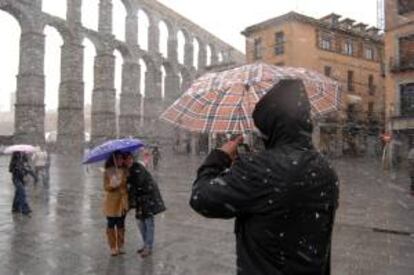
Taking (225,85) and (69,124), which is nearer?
(225,85)

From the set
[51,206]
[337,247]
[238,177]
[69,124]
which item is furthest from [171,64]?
[238,177]

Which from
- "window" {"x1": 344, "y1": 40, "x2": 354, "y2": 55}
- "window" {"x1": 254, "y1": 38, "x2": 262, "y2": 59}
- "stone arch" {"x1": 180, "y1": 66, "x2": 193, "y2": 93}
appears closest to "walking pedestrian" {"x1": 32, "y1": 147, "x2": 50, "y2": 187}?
"window" {"x1": 254, "y1": 38, "x2": 262, "y2": 59}

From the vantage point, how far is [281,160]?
2.11 metres

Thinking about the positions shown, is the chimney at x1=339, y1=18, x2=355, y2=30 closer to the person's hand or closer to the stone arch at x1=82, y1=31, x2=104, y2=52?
the stone arch at x1=82, y1=31, x2=104, y2=52

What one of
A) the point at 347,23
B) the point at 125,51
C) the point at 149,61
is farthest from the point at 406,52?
the point at 149,61

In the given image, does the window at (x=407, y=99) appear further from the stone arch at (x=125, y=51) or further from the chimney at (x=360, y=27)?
the stone arch at (x=125, y=51)

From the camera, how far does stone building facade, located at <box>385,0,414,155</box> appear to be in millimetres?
29562

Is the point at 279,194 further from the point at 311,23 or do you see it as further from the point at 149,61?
the point at 149,61

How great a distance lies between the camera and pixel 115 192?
21.4ft

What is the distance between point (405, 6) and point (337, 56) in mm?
11373

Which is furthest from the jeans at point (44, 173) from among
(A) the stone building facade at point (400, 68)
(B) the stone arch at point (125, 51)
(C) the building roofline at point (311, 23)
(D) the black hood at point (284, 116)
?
(B) the stone arch at point (125, 51)

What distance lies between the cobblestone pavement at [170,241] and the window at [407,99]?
18.0m

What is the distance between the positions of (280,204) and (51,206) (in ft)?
33.7

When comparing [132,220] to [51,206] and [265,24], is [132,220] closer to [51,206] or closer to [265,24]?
[51,206]
